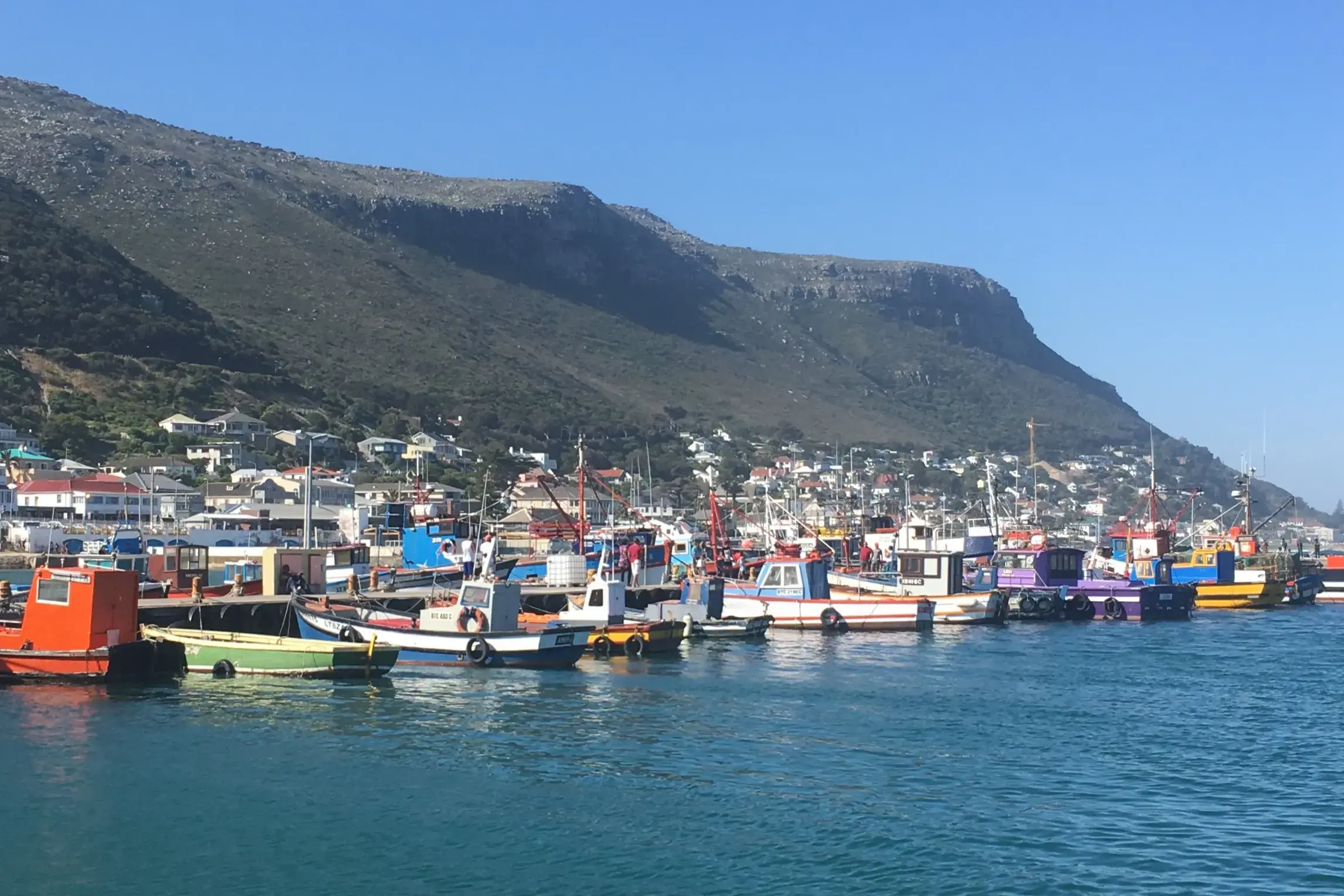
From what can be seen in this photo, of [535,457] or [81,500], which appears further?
[535,457]

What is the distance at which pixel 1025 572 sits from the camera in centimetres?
7888

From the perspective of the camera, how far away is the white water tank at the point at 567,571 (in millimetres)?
64500

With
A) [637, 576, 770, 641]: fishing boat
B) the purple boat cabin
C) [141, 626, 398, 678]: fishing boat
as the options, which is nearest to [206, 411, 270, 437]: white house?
the purple boat cabin

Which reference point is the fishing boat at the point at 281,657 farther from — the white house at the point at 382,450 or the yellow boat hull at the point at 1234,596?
the white house at the point at 382,450

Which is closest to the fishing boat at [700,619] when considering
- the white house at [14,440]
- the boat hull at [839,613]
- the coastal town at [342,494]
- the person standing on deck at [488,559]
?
the boat hull at [839,613]

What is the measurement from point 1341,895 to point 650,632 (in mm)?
29213

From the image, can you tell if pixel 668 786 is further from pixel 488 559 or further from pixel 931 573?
pixel 931 573

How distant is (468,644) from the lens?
43344 millimetres

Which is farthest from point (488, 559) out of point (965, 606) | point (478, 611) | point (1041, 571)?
point (1041, 571)

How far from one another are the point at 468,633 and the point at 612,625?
7174mm

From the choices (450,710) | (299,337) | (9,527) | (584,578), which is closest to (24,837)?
(450,710)

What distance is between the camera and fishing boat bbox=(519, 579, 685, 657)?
48.7m

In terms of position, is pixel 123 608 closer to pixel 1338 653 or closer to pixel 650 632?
pixel 650 632

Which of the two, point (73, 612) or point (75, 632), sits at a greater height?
point (73, 612)
